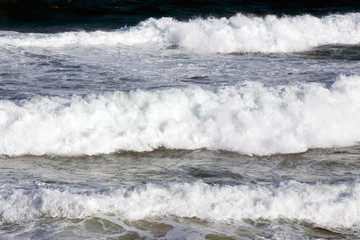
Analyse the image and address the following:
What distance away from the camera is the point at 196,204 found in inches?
210

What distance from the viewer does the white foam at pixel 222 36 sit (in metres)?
14.0

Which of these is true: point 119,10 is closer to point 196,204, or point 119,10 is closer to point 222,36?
point 222,36

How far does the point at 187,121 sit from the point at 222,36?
710 centimetres

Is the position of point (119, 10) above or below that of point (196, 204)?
above

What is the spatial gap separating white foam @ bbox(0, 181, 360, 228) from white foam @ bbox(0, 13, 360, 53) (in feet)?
28.3

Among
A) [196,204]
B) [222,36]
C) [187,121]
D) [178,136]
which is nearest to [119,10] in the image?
[222,36]

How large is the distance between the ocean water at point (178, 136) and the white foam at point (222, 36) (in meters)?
0.07

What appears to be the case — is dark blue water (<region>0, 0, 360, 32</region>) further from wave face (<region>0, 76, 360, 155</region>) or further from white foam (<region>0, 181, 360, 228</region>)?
white foam (<region>0, 181, 360, 228</region>)

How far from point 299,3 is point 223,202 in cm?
1812

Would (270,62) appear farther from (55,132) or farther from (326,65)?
(55,132)

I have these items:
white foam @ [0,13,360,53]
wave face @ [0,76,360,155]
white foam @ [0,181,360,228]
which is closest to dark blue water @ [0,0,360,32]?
white foam @ [0,13,360,53]

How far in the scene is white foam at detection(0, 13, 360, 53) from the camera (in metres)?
14.0

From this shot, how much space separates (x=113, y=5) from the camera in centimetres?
2045

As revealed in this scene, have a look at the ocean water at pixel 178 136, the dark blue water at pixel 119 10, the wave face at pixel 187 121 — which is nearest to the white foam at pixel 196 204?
the ocean water at pixel 178 136
